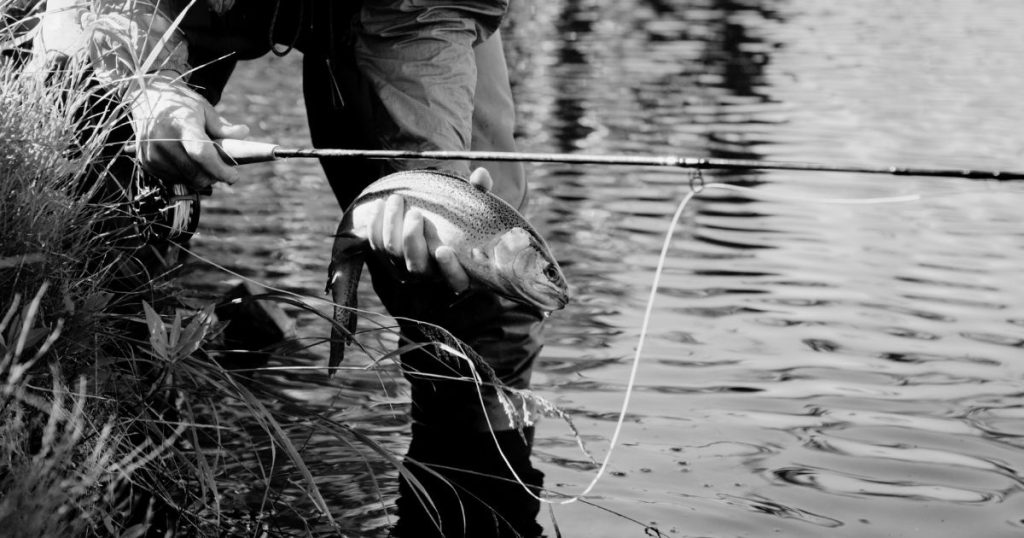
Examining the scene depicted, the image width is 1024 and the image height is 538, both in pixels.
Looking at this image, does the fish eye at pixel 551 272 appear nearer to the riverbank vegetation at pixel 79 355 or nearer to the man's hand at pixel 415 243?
the man's hand at pixel 415 243

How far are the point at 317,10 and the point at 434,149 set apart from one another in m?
0.52

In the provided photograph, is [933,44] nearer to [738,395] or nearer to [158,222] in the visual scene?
[738,395]

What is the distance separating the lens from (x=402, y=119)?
3.23 m

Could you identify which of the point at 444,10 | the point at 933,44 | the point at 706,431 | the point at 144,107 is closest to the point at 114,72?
the point at 144,107

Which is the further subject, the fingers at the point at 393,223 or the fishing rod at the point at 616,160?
the fingers at the point at 393,223

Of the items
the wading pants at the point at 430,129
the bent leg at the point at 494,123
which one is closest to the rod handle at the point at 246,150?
the wading pants at the point at 430,129

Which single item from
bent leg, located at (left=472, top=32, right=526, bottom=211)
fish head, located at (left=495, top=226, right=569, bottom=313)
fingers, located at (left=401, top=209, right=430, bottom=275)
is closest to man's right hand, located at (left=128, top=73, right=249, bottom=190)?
fingers, located at (left=401, top=209, right=430, bottom=275)

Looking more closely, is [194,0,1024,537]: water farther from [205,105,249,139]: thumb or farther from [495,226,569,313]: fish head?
[205,105,249,139]: thumb

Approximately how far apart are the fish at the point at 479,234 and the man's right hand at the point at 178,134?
313mm

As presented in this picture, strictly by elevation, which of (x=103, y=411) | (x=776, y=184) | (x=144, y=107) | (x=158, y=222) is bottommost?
(x=776, y=184)

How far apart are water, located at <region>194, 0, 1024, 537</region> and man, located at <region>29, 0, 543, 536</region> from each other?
0.45 ft

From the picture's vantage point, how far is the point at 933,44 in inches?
554

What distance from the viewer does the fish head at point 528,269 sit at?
262 cm

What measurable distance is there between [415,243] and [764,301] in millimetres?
2579
